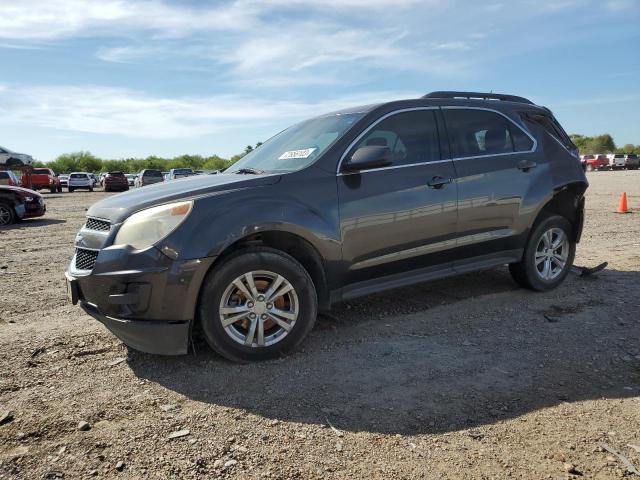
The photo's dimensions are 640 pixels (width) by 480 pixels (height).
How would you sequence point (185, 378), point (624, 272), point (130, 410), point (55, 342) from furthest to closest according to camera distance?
1. point (624, 272)
2. point (55, 342)
3. point (185, 378)
4. point (130, 410)

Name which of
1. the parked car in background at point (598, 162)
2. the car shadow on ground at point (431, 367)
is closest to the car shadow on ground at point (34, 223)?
the car shadow on ground at point (431, 367)

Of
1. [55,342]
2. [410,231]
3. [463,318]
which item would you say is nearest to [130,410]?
[55,342]

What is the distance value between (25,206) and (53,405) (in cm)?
1215

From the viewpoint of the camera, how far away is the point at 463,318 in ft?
14.8

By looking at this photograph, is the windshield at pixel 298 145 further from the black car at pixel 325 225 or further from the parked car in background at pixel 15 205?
the parked car in background at pixel 15 205

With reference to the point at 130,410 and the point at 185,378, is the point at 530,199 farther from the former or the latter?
the point at 130,410

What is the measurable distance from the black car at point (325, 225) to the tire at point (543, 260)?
17mm

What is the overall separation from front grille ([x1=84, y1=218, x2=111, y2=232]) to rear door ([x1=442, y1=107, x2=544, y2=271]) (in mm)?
2891

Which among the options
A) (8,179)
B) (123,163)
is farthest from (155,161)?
(8,179)

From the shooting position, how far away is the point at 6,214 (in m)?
13.0

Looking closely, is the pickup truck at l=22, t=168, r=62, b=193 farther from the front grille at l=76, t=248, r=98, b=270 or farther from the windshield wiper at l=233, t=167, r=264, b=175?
the front grille at l=76, t=248, r=98, b=270

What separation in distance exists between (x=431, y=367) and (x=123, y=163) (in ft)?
438

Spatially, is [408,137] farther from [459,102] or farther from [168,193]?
[168,193]

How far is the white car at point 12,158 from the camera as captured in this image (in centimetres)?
3033
